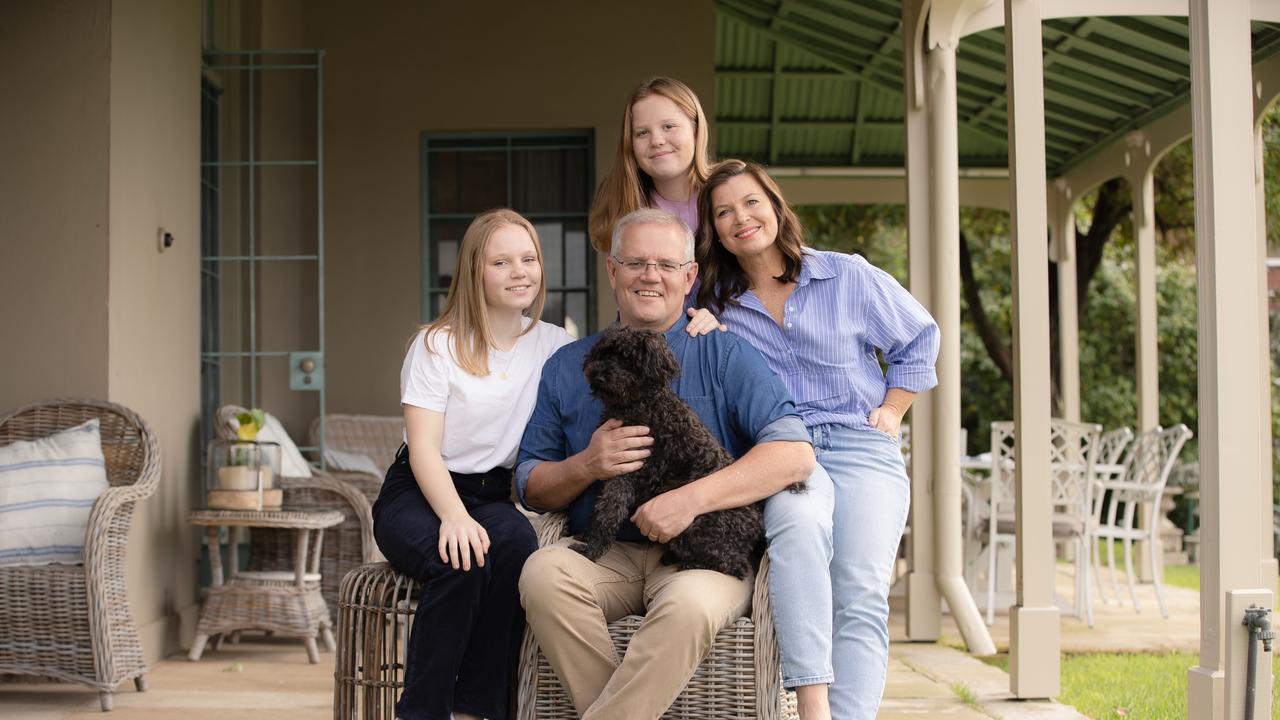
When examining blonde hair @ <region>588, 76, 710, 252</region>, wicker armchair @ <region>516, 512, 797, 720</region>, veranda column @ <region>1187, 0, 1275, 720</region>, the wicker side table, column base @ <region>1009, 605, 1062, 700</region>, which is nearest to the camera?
wicker armchair @ <region>516, 512, 797, 720</region>

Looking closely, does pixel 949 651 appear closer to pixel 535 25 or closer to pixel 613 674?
pixel 613 674

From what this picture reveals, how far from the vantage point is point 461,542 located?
8.04 feet

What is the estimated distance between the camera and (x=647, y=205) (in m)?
2.94

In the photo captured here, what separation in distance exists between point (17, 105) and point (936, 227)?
3.83m

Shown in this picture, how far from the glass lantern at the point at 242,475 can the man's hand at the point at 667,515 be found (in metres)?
2.91

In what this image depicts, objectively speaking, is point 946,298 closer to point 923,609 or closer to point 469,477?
point 923,609

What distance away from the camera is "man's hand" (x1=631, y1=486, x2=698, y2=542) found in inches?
92.7

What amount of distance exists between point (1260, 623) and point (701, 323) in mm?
1692

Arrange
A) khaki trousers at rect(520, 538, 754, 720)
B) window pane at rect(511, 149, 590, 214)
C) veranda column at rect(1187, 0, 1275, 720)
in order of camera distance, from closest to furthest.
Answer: khaki trousers at rect(520, 538, 754, 720)
veranda column at rect(1187, 0, 1275, 720)
window pane at rect(511, 149, 590, 214)

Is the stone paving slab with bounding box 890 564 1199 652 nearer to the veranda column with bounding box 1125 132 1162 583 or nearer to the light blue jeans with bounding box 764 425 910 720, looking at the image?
the veranda column with bounding box 1125 132 1162 583

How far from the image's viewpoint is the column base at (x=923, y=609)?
540 cm

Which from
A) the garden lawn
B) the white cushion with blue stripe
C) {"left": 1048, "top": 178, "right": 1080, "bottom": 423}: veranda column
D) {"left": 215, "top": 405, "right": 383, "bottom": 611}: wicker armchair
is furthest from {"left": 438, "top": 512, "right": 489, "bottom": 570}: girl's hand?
{"left": 1048, "top": 178, "right": 1080, "bottom": 423}: veranda column

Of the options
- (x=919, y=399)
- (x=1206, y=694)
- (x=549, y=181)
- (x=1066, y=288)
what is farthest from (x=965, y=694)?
(x=1066, y=288)

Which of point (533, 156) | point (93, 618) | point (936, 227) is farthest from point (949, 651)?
point (533, 156)
